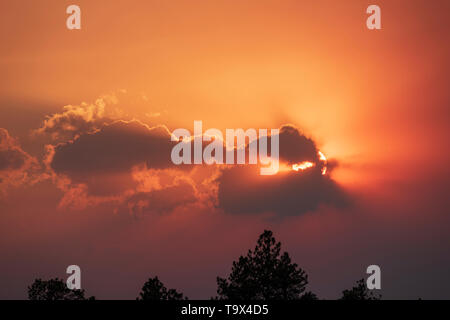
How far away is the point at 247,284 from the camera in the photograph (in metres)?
85.3
